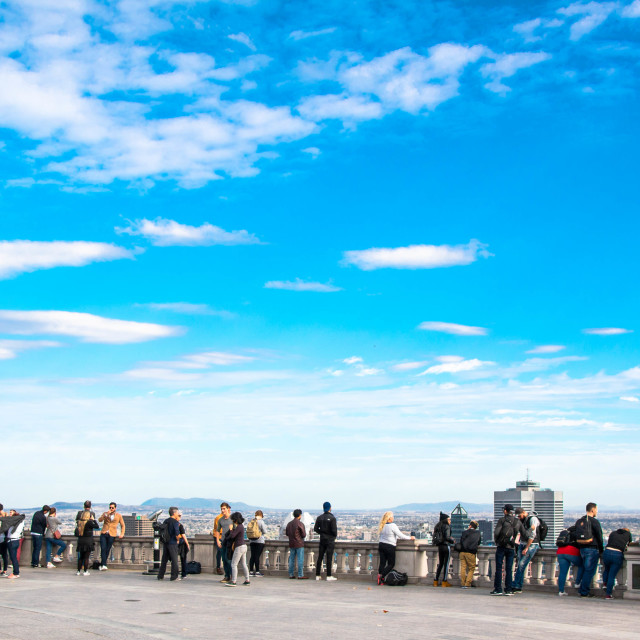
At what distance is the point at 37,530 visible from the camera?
24.3 m

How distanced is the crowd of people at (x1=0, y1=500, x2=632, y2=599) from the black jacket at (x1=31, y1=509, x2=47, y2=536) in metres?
0.03

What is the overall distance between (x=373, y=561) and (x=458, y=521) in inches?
110

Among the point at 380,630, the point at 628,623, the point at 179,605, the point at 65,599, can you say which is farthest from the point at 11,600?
the point at 628,623

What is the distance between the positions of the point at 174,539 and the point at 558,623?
9897mm

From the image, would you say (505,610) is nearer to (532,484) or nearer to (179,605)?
(179,605)

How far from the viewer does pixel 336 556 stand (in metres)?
21.9

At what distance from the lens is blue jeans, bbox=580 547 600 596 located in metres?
16.9

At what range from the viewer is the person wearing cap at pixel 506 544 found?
17.1m

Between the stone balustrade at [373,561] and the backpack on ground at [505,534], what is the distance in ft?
4.90

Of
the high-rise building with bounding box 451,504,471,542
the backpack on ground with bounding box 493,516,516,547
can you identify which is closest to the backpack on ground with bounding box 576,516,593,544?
the backpack on ground with bounding box 493,516,516,547

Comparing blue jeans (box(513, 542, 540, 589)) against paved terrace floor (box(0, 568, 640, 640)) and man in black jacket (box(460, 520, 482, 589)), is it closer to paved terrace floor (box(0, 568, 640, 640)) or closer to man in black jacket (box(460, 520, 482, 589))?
paved terrace floor (box(0, 568, 640, 640))

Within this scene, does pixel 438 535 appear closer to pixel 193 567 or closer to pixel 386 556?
pixel 386 556

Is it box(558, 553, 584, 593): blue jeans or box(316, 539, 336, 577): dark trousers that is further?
box(316, 539, 336, 577): dark trousers

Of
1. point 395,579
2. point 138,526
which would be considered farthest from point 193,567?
point 138,526
